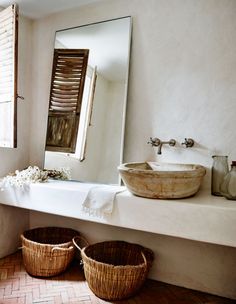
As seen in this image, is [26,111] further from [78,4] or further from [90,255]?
[90,255]

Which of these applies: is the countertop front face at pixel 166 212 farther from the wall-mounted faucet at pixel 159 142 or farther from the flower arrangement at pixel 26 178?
the wall-mounted faucet at pixel 159 142

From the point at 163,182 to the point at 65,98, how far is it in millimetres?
1388

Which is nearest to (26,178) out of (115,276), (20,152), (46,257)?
(20,152)

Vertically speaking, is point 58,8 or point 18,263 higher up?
point 58,8

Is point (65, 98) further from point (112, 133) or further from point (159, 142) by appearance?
point (159, 142)

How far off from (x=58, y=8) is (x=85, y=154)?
1448mm

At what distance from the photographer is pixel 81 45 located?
2479mm

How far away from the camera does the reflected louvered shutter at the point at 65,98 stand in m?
2.49

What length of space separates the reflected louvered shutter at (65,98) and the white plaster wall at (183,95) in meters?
0.45

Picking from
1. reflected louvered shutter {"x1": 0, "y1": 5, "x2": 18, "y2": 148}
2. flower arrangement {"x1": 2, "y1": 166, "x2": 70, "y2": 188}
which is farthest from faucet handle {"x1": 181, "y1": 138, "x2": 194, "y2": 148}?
reflected louvered shutter {"x1": 0, "y1": 5, "x2": 18, "y2": 148}

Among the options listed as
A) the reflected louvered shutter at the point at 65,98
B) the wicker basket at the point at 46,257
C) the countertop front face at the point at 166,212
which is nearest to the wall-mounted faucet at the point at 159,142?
the countertop front face at the point at 166,212

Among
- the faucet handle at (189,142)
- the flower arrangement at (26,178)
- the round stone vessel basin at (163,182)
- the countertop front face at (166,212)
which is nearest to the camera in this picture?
the countertop front face at (166,212)

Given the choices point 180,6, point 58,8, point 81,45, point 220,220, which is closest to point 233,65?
point 180,6

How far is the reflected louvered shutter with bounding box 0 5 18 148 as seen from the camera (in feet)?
7.13
